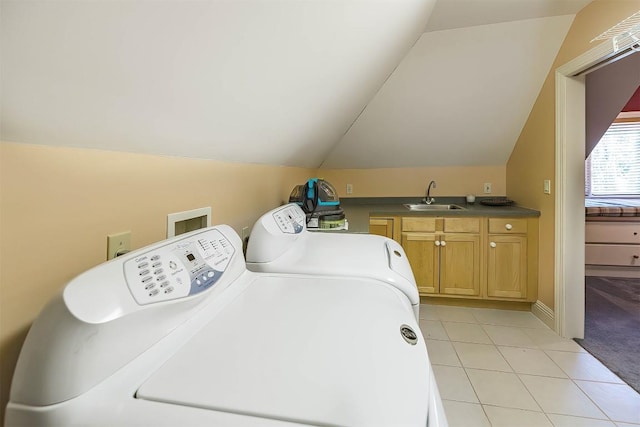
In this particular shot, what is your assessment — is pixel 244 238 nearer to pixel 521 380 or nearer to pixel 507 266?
pixel 521 380

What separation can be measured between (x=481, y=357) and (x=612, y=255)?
9.46 feet

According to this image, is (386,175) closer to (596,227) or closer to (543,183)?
(543,183)

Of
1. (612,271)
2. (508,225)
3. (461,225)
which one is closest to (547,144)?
(508,225)

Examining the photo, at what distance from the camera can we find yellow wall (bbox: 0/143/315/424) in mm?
529

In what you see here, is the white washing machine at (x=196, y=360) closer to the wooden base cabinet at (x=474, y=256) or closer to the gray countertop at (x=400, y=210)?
the gray countertop at (x=400, y=210)

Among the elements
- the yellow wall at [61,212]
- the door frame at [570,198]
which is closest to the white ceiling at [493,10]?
the door frame at [570,198]

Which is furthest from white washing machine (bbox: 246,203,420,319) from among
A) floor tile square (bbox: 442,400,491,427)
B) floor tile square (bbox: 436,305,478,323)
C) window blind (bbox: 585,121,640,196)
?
window blind (bbox: 585,121,640,196)

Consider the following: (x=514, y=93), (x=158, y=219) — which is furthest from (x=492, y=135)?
(x=158, y=219)

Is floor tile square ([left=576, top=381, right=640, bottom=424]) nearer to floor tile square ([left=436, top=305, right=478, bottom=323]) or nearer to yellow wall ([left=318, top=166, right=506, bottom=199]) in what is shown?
floor tile square ([left=436, top=305, right=478, bottom=323])

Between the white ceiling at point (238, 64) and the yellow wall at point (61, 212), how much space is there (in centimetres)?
5

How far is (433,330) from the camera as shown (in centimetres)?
239

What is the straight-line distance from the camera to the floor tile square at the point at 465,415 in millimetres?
1461

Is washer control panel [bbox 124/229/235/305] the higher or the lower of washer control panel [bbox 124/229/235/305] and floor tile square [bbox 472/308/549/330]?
the higher

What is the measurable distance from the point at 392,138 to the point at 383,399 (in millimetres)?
2886
